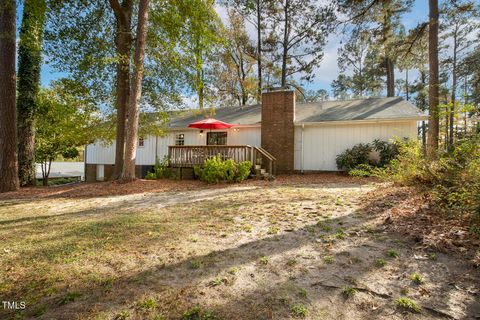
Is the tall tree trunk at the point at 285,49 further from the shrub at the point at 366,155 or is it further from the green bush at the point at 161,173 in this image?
the green bush at the point at 161,173

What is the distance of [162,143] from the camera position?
16531mm

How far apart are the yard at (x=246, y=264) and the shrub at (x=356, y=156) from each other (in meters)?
6.77

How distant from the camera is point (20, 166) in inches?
396

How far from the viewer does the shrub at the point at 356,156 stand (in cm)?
1152

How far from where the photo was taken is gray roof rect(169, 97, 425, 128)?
12.0 meters

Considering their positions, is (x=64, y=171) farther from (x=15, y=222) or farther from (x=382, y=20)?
(x=382, y=20)

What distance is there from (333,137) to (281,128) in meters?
2.64

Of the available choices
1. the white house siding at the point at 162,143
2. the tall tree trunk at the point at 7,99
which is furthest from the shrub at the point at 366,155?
the tall tree trunk at the point at 7,99

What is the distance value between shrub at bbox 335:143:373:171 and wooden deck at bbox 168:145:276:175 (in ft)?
10.8

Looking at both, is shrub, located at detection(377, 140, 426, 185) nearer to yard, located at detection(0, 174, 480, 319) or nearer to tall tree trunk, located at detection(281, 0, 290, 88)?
yard, located at detection(0, 174, 480, 319)

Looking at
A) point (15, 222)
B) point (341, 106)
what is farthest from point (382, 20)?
point (15, 222)

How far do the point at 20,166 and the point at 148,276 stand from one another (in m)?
10.9

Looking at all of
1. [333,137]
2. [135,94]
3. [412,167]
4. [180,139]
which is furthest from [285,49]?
[412,167]

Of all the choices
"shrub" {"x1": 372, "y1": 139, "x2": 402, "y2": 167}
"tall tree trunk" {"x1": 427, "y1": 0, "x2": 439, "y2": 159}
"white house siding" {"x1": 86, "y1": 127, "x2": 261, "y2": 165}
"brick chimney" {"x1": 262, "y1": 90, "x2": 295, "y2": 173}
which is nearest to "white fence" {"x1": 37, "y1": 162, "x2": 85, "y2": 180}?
"white house siding" {"x1": 86, "y1": 127, "x2": 261, "y2": 165}
